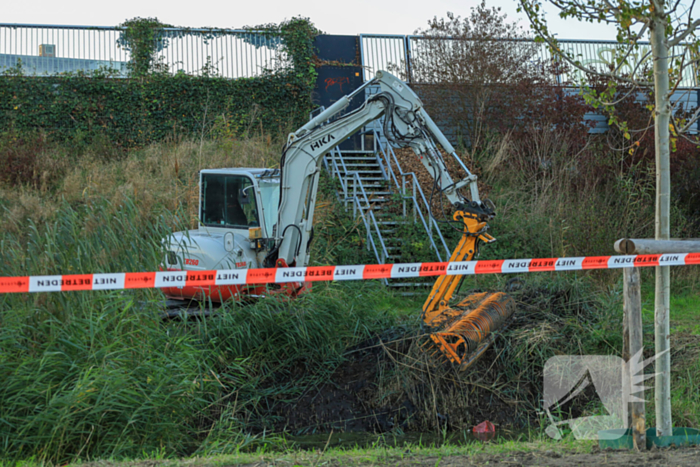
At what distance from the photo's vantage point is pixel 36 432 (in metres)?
4.21

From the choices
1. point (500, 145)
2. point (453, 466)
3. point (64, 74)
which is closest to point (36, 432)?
point (453, 466)

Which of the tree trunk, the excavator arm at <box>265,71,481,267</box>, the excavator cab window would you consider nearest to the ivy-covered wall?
the excavator cab window

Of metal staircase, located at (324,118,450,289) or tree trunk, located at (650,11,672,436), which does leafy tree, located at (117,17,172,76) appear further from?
tree trunk, located at (650,11,672,436)

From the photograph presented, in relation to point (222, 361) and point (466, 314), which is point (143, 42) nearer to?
point (222, 361)

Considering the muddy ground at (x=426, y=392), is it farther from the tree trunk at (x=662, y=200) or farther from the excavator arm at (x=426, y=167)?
the tree trunk at (x=662, y=200)

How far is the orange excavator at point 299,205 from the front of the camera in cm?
733

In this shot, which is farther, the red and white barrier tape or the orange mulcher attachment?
the orange mulcher attachment

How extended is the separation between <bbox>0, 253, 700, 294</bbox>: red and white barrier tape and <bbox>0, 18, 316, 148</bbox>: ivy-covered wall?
1211cm

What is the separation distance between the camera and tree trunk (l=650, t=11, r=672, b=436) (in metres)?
4.20

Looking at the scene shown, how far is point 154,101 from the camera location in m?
17.6

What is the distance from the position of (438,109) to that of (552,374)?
1135 cm

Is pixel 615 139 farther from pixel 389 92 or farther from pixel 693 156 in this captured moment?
pixel 389 92

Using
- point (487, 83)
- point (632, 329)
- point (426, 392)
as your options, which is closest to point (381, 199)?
point (487, 83)

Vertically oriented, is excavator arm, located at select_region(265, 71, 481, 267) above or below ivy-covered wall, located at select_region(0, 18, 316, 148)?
below
